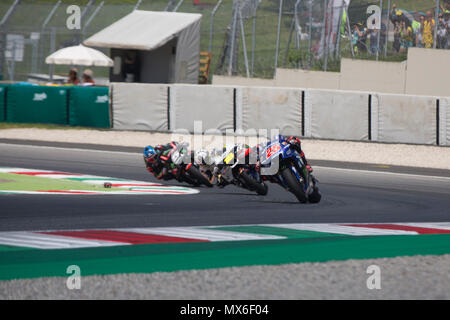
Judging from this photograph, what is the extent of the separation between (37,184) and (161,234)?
13.9 ft

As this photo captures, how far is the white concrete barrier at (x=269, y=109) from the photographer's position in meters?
19.3

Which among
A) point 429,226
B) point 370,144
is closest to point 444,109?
point 370,144

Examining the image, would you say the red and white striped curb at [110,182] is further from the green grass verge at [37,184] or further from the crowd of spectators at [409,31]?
the crowd of spectators at [409,31]

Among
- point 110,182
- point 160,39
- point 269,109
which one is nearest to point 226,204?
point 110,182

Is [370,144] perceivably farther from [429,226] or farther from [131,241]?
[131,241]

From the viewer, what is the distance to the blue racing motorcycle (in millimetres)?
9180

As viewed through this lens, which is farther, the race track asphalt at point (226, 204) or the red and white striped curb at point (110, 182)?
the red and white striped curb at point (110, 182)

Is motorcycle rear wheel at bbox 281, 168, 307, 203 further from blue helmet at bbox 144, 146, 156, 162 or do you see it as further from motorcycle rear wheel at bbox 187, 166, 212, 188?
blue helmet at bbox 144, 146, 156, 162

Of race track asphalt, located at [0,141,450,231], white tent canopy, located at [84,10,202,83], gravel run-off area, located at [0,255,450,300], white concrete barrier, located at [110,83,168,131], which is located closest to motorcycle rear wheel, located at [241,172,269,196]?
race track asphalt, located at [0,141,450,231]

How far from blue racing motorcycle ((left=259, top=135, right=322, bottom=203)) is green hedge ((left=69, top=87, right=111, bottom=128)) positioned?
38.8ft

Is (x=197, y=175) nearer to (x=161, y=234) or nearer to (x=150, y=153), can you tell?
(x=150, y=153)

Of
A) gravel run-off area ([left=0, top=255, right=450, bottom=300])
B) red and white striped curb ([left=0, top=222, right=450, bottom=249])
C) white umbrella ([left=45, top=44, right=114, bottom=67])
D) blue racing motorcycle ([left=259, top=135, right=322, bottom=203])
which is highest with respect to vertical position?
white umbrella ([left=45, top=44, right=114, bottom=67])

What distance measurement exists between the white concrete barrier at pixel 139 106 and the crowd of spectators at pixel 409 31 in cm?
762

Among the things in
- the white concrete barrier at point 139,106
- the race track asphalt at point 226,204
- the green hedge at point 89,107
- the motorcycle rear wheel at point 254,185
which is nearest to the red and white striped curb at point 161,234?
the race track asphalt at point 226,204
